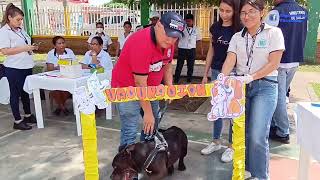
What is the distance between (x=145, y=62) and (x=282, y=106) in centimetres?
215

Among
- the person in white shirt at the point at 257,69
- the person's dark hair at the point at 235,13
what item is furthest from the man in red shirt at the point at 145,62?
the person's dark hair at the point at 235,13

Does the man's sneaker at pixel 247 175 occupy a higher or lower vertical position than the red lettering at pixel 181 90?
lower

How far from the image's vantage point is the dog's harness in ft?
9.32

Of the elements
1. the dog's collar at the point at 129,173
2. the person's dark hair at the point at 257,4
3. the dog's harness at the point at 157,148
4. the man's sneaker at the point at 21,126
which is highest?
the person's dark hair at the point at 257,4

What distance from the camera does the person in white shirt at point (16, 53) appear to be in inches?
174

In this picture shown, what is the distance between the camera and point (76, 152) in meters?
4.03

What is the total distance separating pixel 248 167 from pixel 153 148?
3.26 feet

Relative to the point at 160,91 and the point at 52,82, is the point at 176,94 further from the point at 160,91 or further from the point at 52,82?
the point at 52,82

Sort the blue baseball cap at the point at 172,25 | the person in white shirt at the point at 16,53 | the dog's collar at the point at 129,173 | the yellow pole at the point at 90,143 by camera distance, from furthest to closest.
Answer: the person in white shirt at the point at 16,53 < the dog's collar at the point at 129,173 < the yellow pole at the point at 90,143 < the blue baseball cap at the point at 172,25

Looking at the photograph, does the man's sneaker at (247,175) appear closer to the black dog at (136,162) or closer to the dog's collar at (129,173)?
the black dog at (136,162)

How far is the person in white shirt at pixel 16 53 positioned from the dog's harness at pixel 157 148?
2347mm

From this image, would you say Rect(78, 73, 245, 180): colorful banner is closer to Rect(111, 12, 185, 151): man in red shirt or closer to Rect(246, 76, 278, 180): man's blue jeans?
Rect(111, 12, 185, 151): man in red shirt

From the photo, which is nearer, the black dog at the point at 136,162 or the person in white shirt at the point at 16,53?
the black dog at the point at 136,162

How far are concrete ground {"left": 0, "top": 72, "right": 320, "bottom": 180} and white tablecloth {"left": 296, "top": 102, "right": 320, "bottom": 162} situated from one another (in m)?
1.04
